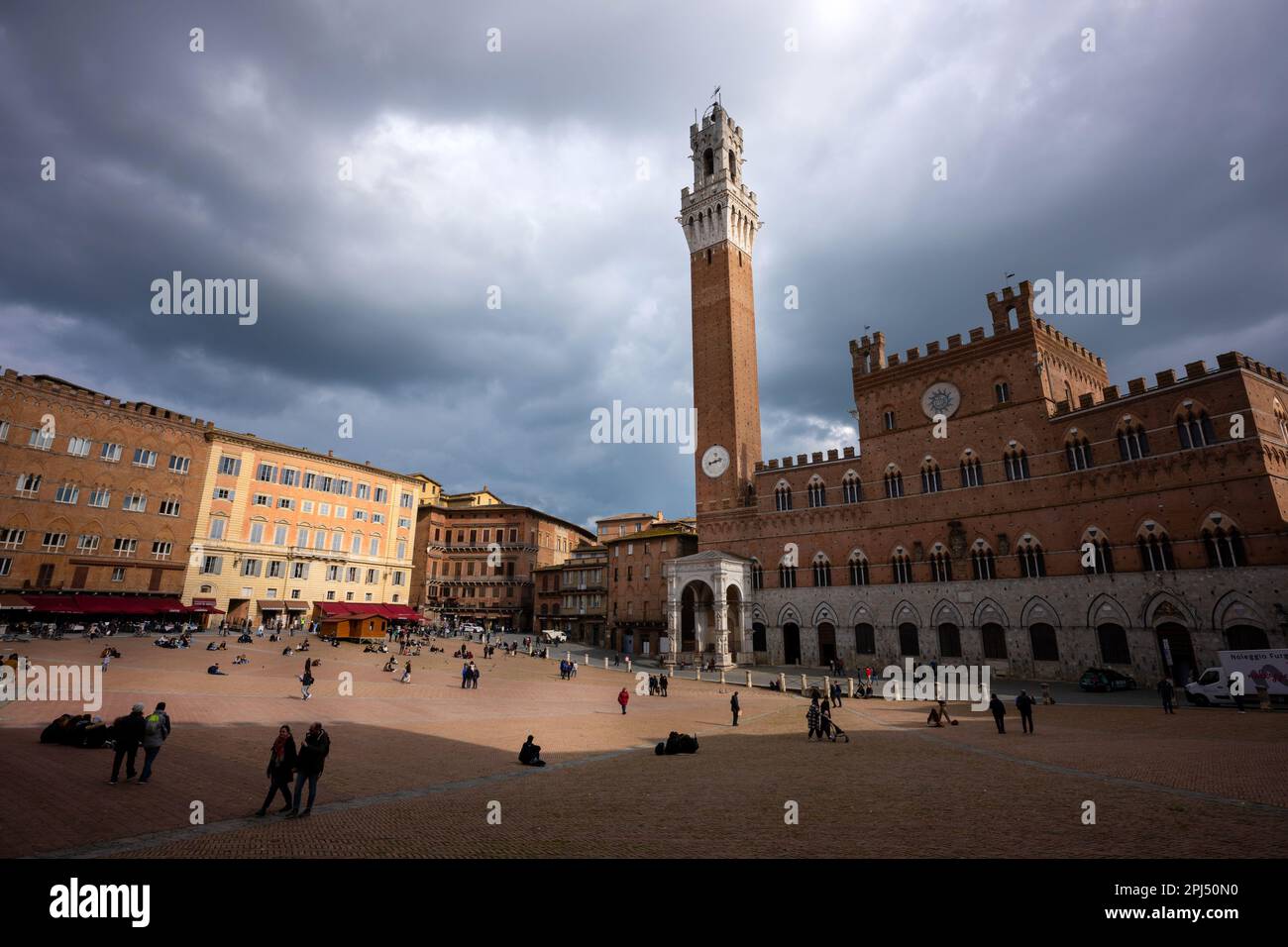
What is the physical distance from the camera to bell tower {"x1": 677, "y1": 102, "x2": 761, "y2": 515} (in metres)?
53.6

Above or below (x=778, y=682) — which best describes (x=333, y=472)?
above

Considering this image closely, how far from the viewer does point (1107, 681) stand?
30.9 metres

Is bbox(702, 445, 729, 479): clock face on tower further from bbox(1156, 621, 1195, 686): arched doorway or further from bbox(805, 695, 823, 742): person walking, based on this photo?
bbox(805, 695, 823, 742): person walking

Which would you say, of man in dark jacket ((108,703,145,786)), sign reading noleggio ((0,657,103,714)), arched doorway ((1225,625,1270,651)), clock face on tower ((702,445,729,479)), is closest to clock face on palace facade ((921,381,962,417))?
clock face on tower ((702,445,729,479))

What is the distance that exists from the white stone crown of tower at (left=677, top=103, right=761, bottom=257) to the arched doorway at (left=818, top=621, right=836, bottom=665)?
38.5 metres

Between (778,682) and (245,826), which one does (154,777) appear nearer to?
(245,826)

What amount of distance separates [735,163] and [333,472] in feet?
175

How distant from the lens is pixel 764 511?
49781 millimetres

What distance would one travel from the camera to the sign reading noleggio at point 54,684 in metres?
20.0
